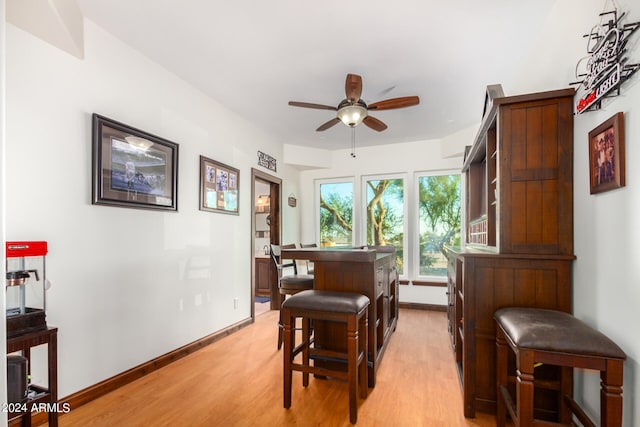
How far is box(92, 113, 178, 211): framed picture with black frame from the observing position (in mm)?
2182

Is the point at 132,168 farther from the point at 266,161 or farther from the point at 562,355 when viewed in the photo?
the point at 562,355

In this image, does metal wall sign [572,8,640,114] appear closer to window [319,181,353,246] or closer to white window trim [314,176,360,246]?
white window trim [314,176,360,246]

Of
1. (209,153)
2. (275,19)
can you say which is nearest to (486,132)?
(275,19)

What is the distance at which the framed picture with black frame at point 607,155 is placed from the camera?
1.29 m

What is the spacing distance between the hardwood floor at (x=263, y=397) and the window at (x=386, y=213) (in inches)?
86.2

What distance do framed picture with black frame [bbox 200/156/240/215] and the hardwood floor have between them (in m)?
1.49

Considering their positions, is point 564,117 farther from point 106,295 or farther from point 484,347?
point 106,295

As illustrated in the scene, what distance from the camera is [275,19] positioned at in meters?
2.08

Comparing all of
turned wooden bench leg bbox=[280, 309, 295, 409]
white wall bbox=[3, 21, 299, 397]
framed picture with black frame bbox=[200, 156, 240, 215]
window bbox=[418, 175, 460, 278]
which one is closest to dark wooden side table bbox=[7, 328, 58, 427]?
white wall bbox=[3, 21, 299, 397]

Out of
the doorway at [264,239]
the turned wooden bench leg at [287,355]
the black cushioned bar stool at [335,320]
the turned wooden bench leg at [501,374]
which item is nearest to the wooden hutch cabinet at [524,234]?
the turned wooden bench leg at [501,374]

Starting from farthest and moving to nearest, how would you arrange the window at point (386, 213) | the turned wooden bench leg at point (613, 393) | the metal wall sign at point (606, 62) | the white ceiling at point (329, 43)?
the window at point (386, 213), the white ceiling at point (329, 43), the metal wall sign at point (606, 62), the turned wooden bench leg at point (613, 393)

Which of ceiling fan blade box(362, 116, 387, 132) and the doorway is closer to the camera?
ceiling fan blade box(362, 116, 387, 132)

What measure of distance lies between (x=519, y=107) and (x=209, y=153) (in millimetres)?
2806

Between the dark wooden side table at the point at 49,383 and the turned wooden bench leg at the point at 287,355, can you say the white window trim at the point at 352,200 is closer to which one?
the turned wooden bench leg at the point at 287,355
